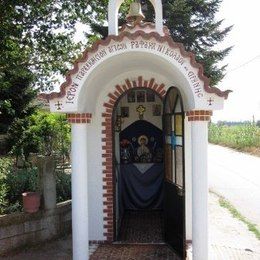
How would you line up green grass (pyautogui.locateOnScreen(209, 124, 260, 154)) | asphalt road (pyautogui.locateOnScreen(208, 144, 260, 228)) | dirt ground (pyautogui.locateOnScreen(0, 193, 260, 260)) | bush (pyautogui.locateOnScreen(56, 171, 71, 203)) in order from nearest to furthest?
dirt ground (pyautogui.locateOnScreen(0, 193, 260, 260)), bush (pyautogui.locateOnScreen(56, 171, 71, 203)), asphalt road (pyautogui.locateOnScreen(208, 144, 260, 228)), green grass (pyautogui.locateOnScreen(209, 124, 260, 154))

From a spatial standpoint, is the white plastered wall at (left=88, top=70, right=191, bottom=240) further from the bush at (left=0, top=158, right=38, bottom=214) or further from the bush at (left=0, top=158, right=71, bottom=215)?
the bush at (left=0, top=158, right=38, bottom=214)

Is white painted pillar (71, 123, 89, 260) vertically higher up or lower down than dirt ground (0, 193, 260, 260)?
higher up

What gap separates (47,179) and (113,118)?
69.9 inches

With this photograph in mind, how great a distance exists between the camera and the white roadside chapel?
6.20 m

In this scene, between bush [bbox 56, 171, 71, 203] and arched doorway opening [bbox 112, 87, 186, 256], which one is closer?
bush [bbox 56, 171, 71, 203]

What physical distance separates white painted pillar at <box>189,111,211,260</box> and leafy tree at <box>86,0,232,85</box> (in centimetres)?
1050

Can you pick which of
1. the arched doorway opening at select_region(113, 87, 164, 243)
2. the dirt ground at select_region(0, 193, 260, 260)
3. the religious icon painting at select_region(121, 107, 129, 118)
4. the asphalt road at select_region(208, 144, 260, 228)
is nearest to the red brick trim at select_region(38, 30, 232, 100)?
the dirt ground at select_region(0, 193, 260, 260)

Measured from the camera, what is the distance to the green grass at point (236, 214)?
951 centimetres

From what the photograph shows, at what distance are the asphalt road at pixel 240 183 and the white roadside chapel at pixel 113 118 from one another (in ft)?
13.4

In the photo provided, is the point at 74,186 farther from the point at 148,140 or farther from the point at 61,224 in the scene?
the point at 148,140

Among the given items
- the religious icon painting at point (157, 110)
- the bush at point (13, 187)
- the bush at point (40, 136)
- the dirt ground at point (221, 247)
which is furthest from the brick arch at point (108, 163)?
the bush at point (40, 136)

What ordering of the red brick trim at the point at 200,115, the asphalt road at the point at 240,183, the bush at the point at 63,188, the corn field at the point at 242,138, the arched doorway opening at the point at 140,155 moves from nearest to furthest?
the red brick trim at the point at 200,115 < the bush at the point at 63,188 < the arched doorway opening at the point at 140,155 < the asphalt road at the point at 240,183 < the corn field at the point at 242,138

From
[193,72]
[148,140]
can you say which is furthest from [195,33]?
[193,72]

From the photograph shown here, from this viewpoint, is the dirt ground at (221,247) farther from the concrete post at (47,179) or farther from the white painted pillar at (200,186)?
the white painted pillar at (200,186)
